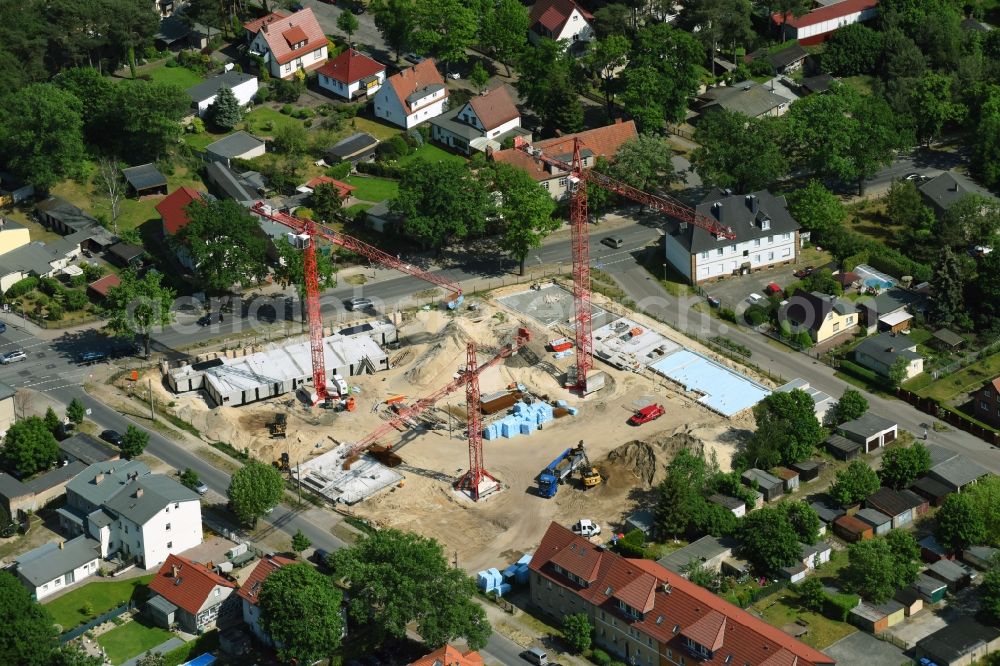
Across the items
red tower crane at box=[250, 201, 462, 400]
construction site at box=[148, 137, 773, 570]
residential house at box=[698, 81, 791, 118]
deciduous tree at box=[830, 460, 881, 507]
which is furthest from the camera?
residential house at box=[698, 81, 791, 118]

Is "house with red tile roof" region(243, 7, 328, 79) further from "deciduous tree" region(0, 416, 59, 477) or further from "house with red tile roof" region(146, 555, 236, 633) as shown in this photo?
"house with red tile roof" region(146, 555, 236, 633)

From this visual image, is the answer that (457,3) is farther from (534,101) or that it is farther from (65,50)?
(65,50)

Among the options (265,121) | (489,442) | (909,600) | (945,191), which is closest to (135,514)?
(489,442)

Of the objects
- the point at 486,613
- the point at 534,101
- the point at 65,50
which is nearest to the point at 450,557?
the point at 486,613

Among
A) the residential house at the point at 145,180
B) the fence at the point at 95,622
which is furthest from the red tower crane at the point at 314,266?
the fence at the point at 95,622

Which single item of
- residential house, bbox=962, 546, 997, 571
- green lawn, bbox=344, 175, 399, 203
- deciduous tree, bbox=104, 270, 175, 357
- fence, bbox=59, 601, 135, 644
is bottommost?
residential house, bbox=962, 546, 997, 571

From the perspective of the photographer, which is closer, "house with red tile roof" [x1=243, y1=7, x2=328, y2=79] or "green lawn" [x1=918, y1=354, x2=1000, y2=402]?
"green lawn" [x1=918, y1=354, x2=1000, y2=402]

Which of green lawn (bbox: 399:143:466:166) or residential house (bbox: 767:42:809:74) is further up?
residential house (bbox: 767:42:809:74)

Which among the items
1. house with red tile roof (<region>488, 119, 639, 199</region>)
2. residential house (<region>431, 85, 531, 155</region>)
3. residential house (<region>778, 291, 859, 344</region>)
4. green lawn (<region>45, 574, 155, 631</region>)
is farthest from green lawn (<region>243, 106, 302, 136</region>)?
green lawn (<region>45, 574, 155, 631</region>)

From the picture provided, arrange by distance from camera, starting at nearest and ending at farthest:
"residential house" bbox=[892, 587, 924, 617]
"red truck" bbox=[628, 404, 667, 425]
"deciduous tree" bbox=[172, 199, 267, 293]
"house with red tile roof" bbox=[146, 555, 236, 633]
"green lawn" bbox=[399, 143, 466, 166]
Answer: "house with red tile roof" bbox=[146, 555, 236, 633]
"residential house" bbox=[892, 587, 924, 617]
"red truck" bbox=[628, 404, 667, 425]
"deciduous tree" bbox=[172, 199, 267, 293]
"green lawn" bbox=[399, 143, 466, 166]
